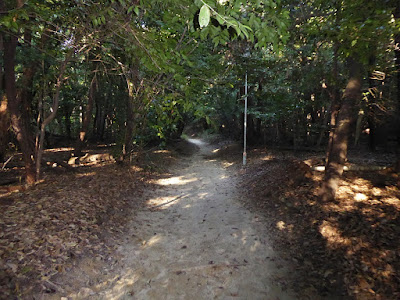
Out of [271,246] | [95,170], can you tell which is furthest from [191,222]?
[95,170]

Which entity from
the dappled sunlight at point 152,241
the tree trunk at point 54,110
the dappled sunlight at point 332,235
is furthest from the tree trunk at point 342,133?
the tree trunk at point 54,110

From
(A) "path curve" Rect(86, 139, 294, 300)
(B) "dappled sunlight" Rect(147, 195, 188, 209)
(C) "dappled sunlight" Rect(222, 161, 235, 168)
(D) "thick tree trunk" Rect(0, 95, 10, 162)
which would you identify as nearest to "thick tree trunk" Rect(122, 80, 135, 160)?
(B) "dappled sunlight" Rect(147, 195, 188, 209)

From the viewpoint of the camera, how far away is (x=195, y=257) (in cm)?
423

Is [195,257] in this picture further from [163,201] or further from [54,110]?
[54,110]

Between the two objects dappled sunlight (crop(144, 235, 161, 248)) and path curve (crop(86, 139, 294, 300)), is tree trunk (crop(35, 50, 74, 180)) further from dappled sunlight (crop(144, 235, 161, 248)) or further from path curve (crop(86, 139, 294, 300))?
dappled sunlight (crop(144, 235, 161, 248))

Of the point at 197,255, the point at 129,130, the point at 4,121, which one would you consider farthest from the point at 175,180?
the point at 4,121

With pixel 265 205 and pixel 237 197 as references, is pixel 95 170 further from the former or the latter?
pixel 265 205

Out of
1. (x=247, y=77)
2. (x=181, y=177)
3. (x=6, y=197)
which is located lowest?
(x=181, y=177)

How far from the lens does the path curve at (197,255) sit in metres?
3.38

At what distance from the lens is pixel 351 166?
762cm

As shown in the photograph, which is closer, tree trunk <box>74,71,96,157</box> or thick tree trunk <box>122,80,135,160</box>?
thick tree trunk <box>122,80,135,160</box>

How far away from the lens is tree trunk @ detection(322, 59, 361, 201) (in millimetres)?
5180

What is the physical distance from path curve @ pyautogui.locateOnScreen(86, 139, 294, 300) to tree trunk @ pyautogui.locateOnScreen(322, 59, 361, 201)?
1.86m

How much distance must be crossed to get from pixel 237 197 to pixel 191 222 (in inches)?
92.5
